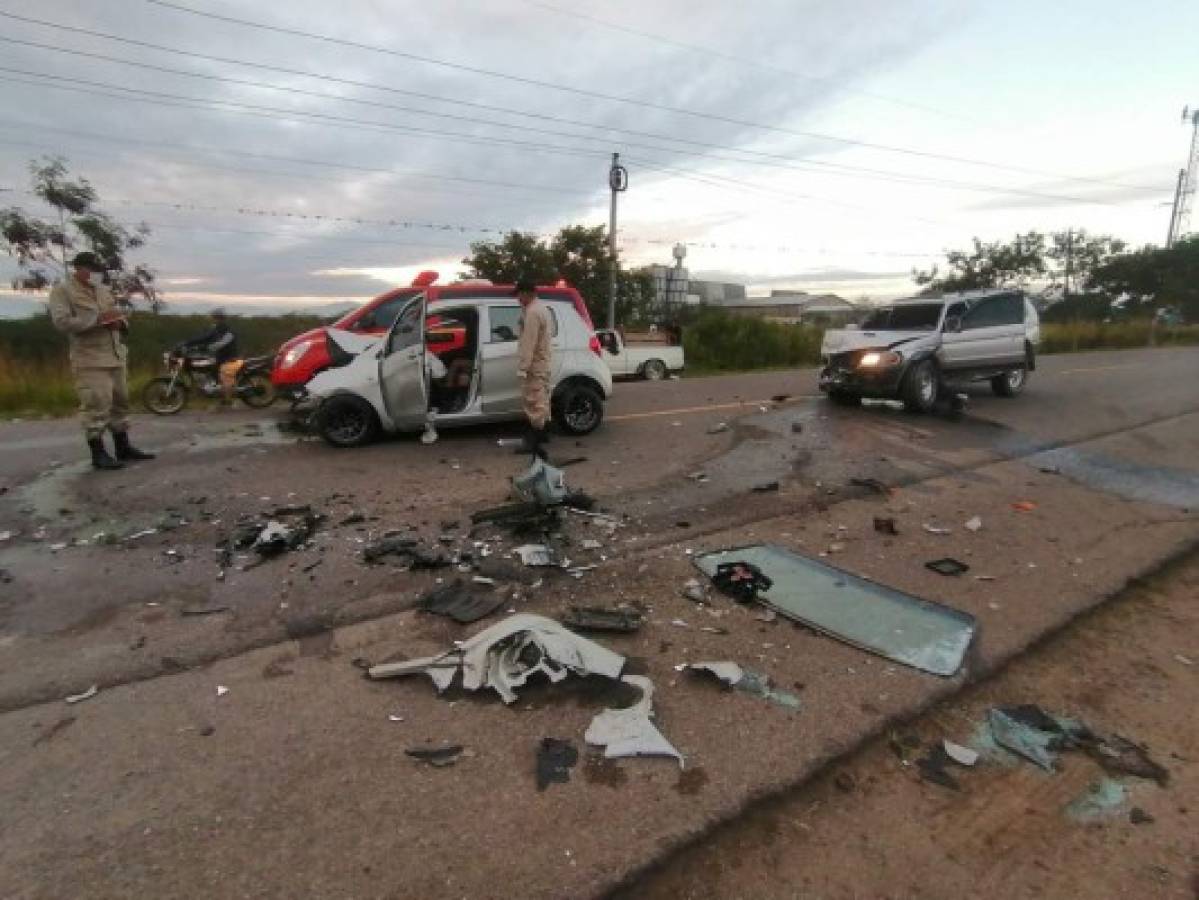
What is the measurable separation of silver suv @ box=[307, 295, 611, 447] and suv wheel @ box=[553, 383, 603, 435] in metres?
0.01

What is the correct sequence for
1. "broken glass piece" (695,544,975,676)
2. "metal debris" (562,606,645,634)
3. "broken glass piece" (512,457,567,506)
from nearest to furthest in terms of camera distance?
"broken glass piece" (695,544,975,676), "metal debris" (562,606,645,634), "broken glass piece" (512,457,567,506)

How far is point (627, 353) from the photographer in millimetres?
18828

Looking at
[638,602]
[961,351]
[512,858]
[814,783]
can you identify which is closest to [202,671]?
[512,858]

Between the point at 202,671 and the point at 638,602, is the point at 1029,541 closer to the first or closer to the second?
the point at 638,602

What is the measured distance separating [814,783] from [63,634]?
149 inches

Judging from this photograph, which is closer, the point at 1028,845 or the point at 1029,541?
the point at 1028,845

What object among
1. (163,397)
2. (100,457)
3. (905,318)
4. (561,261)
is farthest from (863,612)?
(561,261)

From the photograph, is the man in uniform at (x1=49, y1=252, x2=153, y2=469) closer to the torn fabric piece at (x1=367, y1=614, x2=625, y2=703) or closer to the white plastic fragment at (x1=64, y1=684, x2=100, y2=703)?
the white plastic fragment at (x1=64, y1=684, x2=100, y2=703)

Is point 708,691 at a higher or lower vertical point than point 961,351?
lower

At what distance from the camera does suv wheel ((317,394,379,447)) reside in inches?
290

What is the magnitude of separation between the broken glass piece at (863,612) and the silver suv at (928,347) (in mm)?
6443

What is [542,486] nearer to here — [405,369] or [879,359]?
[405,369]

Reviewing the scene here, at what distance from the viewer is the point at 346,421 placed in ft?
24.7

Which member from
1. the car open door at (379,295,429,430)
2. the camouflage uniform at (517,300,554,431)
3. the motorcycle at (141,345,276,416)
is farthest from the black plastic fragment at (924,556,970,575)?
the motorcycle at (141,345,276,416)
